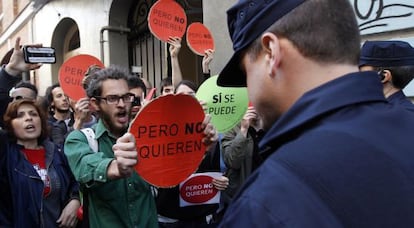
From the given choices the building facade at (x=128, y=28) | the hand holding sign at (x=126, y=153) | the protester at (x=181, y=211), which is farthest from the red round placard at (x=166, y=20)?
the hand holding sign at (x=126, y=153)

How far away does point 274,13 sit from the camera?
1013 mm

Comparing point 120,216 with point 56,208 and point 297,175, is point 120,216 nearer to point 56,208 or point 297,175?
point 56,208

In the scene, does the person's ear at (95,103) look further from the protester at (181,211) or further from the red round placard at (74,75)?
the red round placard at (74,75)

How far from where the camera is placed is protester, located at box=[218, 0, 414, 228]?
0.79 m

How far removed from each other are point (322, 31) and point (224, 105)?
2.13 m

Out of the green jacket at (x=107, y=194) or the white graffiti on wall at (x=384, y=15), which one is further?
the white graffiti on wall at (x=384, y=15)

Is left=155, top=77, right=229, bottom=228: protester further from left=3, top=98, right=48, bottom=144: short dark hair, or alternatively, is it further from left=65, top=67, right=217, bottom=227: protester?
left=3, top=98, right=48, bottom=144: short dark hair

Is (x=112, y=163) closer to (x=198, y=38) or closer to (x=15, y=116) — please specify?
(x=15, y=116)

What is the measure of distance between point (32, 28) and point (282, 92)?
1366 centimetres

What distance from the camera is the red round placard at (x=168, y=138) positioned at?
2.00 m

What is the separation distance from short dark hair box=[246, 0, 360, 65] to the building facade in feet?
10.6

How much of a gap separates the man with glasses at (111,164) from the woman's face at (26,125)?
2.87 ft

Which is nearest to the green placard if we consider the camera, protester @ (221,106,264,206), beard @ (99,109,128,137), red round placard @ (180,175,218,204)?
protester @ (221,106,264,206)

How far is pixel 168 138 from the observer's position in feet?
6.89
